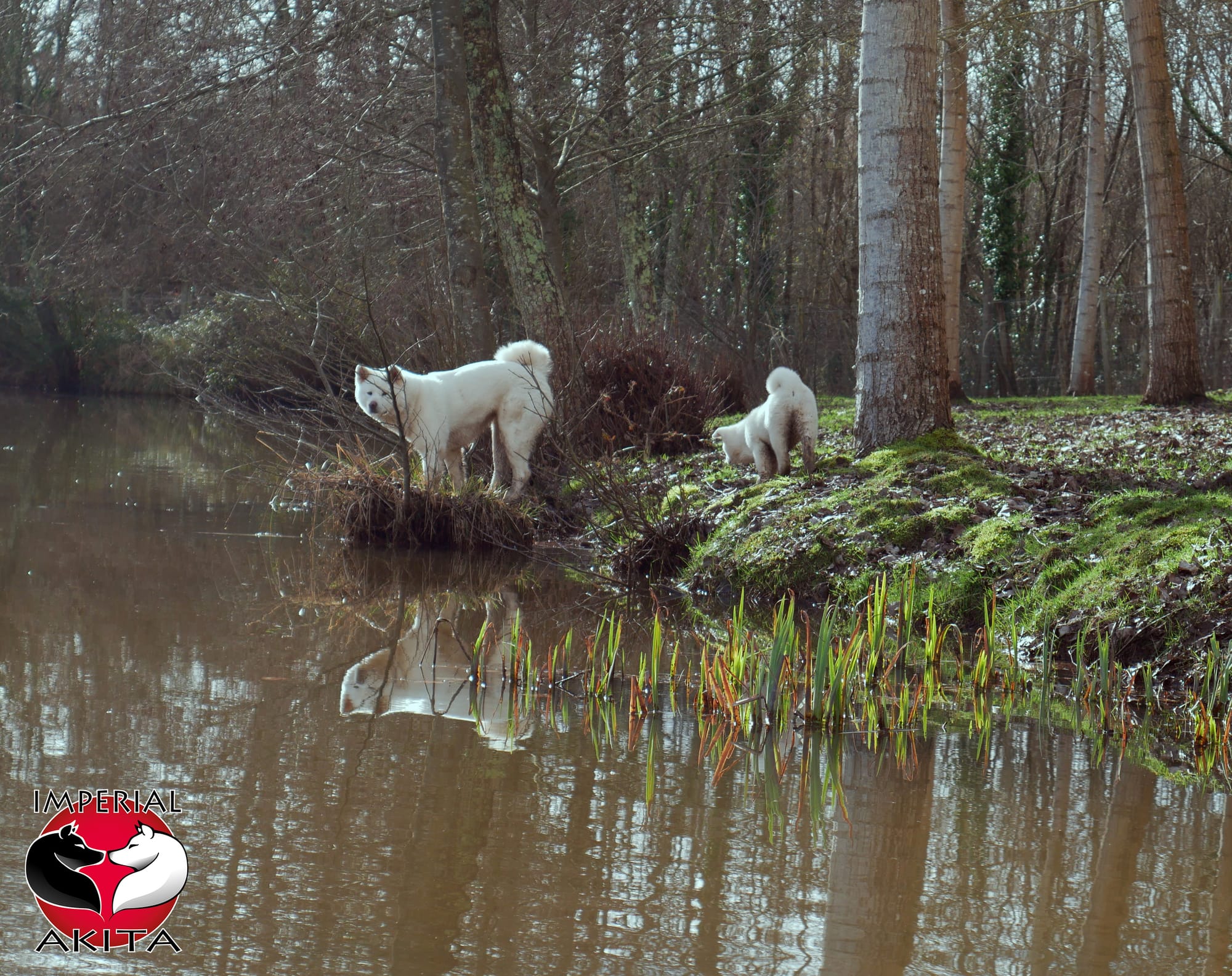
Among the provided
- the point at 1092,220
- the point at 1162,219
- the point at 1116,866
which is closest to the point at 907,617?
the point at 1116,866

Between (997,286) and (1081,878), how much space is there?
23231 mm

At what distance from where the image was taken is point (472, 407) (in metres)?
9.52

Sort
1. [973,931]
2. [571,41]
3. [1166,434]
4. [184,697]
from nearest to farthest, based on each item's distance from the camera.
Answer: [973,931] → [184,697] → [1166,434] → [571,41]

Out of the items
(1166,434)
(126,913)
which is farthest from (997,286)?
(126,913)

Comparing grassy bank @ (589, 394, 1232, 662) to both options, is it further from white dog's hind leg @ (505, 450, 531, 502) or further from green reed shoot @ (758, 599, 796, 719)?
green reed shoot @ (758, 599, 796, 719)

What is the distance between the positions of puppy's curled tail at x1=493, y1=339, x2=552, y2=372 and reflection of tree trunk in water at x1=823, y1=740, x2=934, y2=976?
6005 mm

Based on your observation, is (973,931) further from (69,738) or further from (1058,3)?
(1058,3)

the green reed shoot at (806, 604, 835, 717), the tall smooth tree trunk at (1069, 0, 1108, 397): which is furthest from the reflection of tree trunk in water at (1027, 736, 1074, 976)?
the tall smooth tree trunk at (1069, 0, 1108, 397)

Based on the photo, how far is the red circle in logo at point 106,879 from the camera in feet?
8.45

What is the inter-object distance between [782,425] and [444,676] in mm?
4094

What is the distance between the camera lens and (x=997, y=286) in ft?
81.5

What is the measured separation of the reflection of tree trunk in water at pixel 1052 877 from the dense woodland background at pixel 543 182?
5.88 m

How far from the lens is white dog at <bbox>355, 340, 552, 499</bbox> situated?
9055 mm

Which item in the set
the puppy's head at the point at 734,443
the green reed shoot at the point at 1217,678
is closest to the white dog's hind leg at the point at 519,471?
the puppy's head at the point at 734,443
